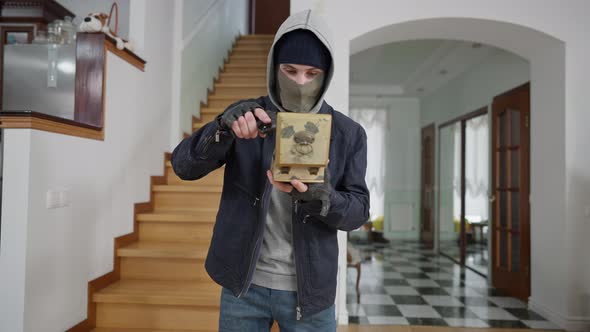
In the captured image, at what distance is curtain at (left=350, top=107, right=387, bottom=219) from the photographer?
849cm

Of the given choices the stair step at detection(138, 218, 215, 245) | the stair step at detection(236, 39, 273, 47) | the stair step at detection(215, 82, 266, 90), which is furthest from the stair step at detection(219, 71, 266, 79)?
the stair step at detection(138, 218, 215, 245)

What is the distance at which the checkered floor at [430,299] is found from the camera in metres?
3.43

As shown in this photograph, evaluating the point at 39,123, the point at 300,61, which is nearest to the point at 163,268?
the point at 39,123

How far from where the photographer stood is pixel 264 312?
107 cm

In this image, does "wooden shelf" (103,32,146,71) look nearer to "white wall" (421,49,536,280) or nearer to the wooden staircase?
the wooden staircase

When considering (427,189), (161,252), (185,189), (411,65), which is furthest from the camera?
(427,189)

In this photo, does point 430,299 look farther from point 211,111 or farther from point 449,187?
point 449,187

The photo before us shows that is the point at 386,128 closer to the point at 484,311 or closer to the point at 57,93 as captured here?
the point at 484,311

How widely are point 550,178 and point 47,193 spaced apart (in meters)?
3.43

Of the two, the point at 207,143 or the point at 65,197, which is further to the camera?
the point at 65,197

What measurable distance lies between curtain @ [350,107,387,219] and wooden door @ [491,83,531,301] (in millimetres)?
3807

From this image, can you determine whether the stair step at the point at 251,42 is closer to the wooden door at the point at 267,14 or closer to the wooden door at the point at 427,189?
the wooden door at the point at 267,14

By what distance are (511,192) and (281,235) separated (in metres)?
3.91

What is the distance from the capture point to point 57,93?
285 centimetres
